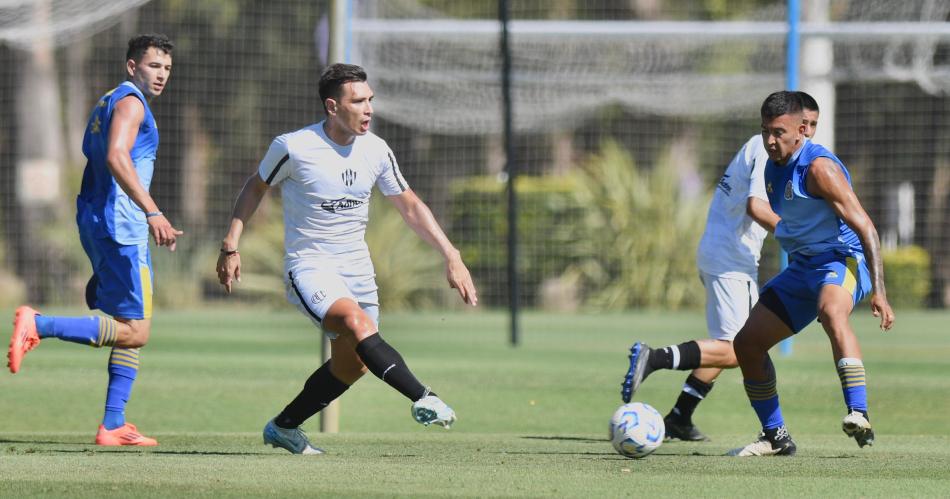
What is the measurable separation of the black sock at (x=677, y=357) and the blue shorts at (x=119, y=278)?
3020 mm

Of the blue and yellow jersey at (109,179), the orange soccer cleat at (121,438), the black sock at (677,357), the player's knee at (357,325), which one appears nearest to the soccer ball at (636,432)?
the black sock at (677,357)

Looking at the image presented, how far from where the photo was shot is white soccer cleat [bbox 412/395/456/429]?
24.0 ft

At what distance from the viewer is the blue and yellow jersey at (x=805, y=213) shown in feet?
26.6

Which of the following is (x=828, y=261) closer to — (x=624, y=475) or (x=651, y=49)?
(x=624, y=475)

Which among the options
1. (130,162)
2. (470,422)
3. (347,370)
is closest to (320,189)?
(347,370)

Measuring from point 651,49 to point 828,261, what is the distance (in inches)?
634

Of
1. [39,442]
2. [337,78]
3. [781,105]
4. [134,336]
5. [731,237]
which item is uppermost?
[337,78]

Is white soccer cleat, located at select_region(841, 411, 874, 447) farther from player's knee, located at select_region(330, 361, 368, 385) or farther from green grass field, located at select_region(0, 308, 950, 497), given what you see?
player's knee, located at select_region(330, 361, 368, 385)

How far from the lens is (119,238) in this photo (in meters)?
8.95

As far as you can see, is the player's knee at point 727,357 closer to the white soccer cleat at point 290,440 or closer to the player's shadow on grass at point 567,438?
the player's shadow on grass at point 567,438

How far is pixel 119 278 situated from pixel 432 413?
257 centimetres

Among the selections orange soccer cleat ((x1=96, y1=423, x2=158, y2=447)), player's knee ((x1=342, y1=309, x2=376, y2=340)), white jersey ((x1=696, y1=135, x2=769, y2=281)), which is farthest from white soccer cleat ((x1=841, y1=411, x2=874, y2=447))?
orange soccer cleat ((x1=96, y1=423, x2=158, y2=447))

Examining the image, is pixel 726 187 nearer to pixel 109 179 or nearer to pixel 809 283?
pixel 809 283

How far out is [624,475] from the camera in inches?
281
